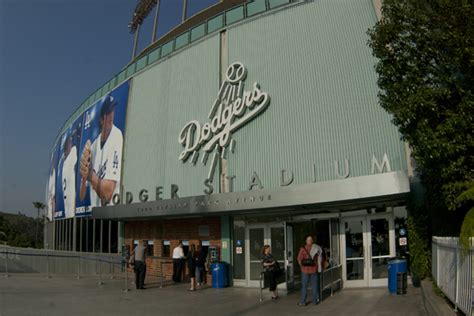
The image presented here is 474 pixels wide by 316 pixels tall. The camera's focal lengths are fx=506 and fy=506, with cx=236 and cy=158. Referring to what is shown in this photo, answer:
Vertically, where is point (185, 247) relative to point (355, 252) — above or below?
below

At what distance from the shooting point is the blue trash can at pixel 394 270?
13.9 m

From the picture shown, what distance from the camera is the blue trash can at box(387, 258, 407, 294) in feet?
45.5

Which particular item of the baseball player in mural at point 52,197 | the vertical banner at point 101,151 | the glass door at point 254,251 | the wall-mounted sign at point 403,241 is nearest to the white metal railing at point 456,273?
the wall-mounted sign at point 403,241

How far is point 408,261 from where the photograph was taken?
14.7 meters

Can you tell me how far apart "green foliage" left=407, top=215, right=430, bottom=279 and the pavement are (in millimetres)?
615

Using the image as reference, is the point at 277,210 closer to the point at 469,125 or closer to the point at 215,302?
the point at 215,302

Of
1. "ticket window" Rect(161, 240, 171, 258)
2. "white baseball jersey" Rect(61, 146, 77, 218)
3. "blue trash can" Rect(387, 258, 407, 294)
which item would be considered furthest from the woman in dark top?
"white baseball jersey" Rect(61, 146, 77, 218)

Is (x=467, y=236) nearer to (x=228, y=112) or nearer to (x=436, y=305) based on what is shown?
(x=436, y=305)

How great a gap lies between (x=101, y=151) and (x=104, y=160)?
82 cm

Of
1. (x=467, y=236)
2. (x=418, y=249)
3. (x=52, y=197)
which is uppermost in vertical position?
(x=52, y=197)

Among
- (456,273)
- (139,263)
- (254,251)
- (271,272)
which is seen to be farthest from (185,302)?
(456,273)

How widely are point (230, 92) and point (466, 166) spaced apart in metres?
10.3

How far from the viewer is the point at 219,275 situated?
1797 cm

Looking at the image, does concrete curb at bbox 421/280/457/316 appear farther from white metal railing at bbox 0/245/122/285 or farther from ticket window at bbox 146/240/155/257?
white metal railing at bbox 0/245/122/285
